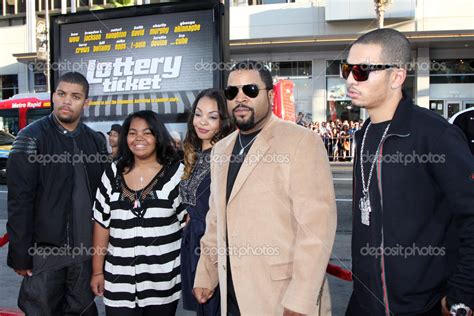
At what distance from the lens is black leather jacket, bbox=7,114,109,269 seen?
3.21m

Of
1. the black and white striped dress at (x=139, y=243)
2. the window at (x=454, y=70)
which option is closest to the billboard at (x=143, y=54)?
the black and white striped dress at (x=139, y=243)

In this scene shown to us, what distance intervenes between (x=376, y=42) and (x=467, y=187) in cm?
76

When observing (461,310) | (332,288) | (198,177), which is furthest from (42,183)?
(332,288)

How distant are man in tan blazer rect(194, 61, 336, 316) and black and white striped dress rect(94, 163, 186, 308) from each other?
0.56 meters

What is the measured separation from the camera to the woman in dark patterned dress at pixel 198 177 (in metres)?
3.12

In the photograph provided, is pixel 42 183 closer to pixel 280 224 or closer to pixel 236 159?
pixel 236 159

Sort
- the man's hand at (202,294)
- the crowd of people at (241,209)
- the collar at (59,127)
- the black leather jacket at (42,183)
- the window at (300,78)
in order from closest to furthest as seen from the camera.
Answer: the crowd of people at (241,209) < the man's hand at (202,294) < the black leather jacket at (42,183) < the collar at (59,127) < the window at (300,78)

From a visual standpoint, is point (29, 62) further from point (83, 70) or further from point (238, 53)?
point (83, 70)

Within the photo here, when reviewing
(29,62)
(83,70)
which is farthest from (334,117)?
(83,70)

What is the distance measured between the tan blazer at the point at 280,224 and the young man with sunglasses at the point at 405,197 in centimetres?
22

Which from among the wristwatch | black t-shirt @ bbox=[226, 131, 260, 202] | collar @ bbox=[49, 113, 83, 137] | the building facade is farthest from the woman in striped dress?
the building facade

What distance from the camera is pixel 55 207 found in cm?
336

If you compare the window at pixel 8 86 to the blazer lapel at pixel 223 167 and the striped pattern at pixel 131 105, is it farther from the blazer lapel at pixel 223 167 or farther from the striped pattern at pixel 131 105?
the blazer lapel at pixel 223 167

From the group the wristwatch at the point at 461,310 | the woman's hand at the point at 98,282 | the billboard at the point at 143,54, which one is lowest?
the woman's hand at the point at 98,282
